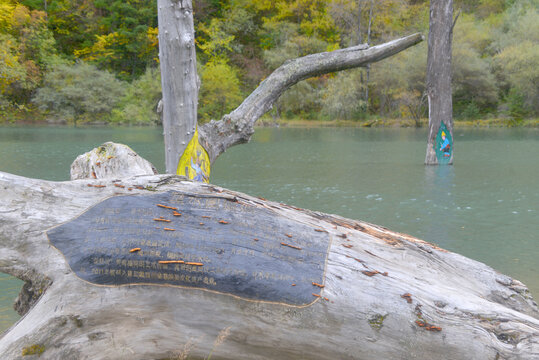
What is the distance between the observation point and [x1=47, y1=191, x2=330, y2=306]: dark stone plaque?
2137 mm

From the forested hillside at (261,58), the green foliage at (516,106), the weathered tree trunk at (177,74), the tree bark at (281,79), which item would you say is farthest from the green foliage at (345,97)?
the weathered tree trunk at (177,74)

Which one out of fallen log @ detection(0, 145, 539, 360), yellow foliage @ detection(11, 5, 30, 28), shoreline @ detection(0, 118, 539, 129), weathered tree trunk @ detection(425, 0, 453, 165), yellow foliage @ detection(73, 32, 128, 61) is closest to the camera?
fallen log @ detection(0, 145, 539, 360)

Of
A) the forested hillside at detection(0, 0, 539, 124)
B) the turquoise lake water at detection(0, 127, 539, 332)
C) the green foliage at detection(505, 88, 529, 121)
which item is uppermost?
the forested hillside at detection(0, 0, 539, 124)

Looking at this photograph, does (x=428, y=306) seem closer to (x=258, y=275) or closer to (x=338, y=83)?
(x=258, y=275)

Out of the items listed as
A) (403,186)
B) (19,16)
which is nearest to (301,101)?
(19,16)

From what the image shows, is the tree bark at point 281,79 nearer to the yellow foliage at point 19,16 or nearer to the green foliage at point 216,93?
the green foliage at point 216,93

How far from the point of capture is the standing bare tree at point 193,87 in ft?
14.6

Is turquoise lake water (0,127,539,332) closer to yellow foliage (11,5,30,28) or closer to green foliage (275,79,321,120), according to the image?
green foliage (275,79,321,120)

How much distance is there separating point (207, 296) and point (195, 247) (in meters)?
0.25

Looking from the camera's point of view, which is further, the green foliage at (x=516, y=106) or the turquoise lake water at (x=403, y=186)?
the green foliage at (x=516, y=106)

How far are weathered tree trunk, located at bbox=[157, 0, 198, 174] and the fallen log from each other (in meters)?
2.42

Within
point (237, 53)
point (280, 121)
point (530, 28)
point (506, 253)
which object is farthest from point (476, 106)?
point (506, 253)

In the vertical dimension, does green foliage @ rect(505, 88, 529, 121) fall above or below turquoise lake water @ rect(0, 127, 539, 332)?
above

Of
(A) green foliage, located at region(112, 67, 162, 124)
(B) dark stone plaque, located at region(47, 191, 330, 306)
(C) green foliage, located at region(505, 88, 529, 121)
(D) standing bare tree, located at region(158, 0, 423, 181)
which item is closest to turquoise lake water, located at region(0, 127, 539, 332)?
(B) dark stone plaque, located at region(47, 191, 330, 306)
